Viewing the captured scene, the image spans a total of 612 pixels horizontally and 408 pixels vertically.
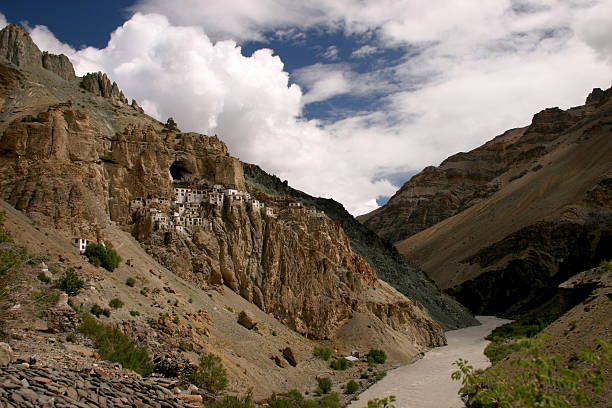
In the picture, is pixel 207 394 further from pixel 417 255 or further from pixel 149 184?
pixel 417 255

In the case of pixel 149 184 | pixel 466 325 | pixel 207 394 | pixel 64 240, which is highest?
pixel 149 184

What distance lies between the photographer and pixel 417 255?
156250 mm

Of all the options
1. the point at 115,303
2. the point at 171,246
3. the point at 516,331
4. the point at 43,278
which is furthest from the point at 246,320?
the point at 516,331

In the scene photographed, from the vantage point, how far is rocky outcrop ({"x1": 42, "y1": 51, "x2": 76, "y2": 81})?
56.0 metres

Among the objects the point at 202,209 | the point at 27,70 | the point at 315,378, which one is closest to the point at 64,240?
the point at 202,209

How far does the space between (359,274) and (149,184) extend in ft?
88.9

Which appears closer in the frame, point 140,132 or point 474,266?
point 140,132

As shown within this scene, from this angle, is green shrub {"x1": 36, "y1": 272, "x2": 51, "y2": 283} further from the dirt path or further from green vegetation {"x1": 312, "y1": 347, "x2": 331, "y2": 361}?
green vegetation {"x1": 312, "y1": 347, "x2": 331, "y2": 361}

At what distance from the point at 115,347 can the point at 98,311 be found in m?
2.95

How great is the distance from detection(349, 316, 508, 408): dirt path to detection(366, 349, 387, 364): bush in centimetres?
141

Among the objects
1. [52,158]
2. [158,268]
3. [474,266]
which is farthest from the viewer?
[474,266]

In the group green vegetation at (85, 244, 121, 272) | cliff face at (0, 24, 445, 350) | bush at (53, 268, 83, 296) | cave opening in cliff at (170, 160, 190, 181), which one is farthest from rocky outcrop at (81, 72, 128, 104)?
bush at (53, 268, 83, 296)

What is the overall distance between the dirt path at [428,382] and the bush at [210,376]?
38.2 feet

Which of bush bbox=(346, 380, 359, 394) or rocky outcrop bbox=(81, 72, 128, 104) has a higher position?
rocky outcrop bbox=(81, 72, 128, 104)
